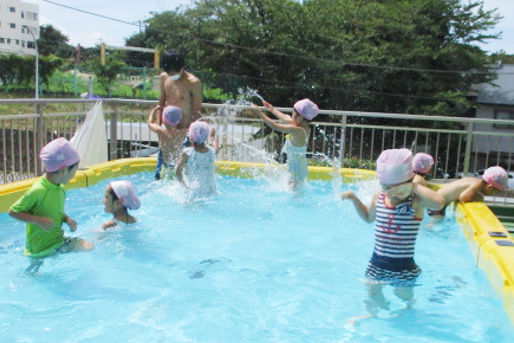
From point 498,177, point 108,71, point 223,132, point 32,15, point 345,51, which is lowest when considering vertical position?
point 498,177

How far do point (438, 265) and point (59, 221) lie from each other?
3.35m

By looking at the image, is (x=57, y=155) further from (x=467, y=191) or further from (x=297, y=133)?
(x=467, y=191)

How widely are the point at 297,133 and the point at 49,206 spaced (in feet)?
11.4

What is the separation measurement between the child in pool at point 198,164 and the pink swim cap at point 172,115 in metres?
0.69

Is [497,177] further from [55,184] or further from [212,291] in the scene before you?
[55,184]

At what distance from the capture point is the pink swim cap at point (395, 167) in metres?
3.20

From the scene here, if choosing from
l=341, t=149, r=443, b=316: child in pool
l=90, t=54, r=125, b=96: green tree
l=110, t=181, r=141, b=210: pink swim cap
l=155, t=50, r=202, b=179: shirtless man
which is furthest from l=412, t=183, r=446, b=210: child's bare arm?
l=90, t=54, r=125, b=96: green tree

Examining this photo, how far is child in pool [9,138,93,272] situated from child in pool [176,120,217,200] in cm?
202

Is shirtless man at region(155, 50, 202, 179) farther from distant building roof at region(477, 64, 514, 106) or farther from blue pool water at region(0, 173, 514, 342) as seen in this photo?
distant building roof at region(477, 64, 514, 106)

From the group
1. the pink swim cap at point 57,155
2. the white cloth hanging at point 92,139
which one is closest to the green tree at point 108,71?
the white cloth hanging at point 92,139

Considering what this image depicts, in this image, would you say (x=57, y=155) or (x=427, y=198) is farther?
(x=57, y=155)

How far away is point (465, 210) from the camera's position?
17.4 feet

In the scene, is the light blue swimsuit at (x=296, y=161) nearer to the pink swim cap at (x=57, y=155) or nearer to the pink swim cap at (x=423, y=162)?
the pink swim cap at (x=423, y=162)

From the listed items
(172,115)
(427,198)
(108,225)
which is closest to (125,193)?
(108,225)
